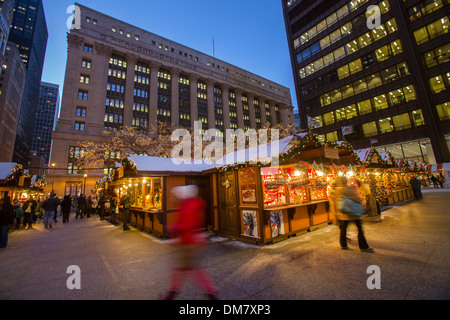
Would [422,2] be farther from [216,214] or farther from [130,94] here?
[130,94]

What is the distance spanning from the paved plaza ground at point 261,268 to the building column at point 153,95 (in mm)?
40734

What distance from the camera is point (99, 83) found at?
40.7 metres

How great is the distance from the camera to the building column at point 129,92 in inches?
1684

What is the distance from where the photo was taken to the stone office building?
3622 cm

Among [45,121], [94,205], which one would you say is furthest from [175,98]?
[45,121]

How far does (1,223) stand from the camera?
7.95 meters

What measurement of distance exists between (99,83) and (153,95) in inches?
438

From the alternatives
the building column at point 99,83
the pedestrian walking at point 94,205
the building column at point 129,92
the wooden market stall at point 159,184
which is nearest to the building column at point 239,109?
the building column at point 129,92

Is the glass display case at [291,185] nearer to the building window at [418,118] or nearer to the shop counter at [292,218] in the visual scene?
the shop counter at [292,218]

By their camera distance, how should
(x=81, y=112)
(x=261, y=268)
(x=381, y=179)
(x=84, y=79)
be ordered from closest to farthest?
1. (x=261, y=268)
2. (x=381, y=179)
3. (x=81, y=112)
4. (x=84, y=79)

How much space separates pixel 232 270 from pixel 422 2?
40.4m

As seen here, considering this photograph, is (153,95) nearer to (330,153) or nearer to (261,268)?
(330,153)

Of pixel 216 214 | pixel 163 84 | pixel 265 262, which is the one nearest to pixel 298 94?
pixel 163 84

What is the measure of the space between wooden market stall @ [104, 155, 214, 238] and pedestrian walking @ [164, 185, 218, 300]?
5.16 meters
